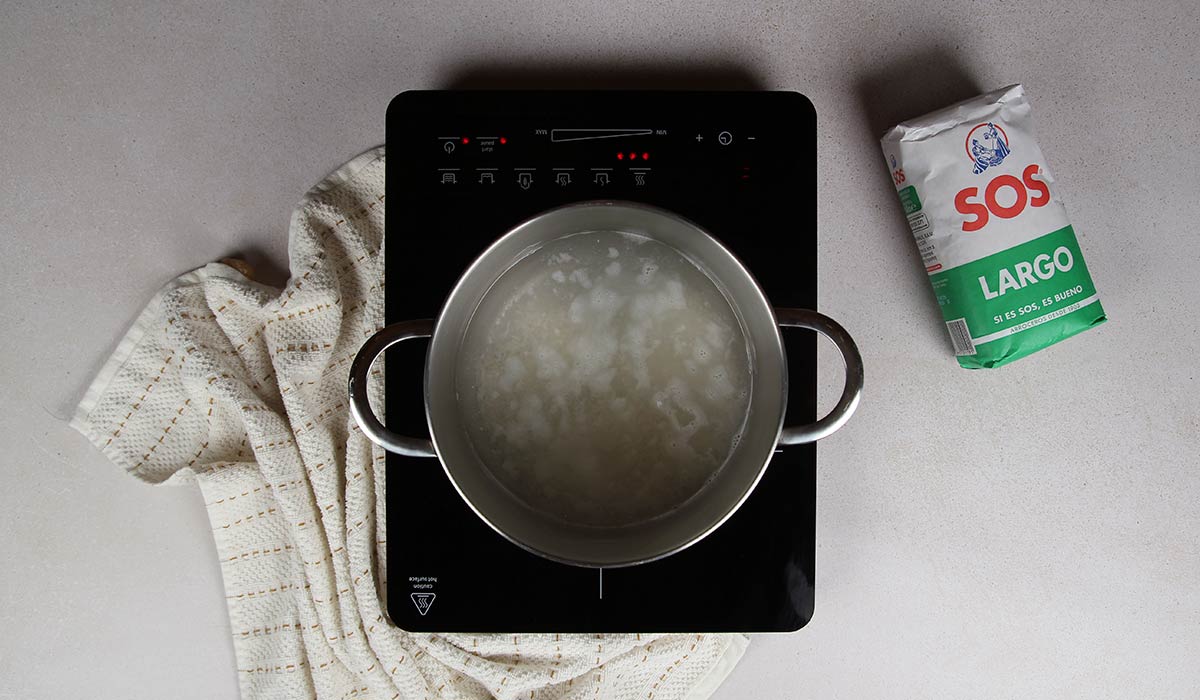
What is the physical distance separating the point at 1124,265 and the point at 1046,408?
0.48 feet

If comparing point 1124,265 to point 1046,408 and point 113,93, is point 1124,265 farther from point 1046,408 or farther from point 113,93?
point 113,93

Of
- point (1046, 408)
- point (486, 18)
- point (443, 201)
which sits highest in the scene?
point (486, 18)

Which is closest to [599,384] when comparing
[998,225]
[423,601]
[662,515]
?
[662,515]

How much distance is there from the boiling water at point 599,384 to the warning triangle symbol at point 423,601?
13 centimetres

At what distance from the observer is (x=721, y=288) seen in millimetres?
608

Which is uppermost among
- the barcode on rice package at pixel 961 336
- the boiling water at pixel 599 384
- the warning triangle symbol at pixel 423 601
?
the boiling water at pixel 599 384

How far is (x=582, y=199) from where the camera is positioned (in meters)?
0.65

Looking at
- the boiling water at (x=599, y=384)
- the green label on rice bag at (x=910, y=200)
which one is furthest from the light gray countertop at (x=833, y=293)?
the boiling water at (x=599, y=384)

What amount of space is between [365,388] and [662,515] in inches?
9.4

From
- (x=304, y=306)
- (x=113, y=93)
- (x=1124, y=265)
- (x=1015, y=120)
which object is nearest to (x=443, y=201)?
(x=304, y=306)

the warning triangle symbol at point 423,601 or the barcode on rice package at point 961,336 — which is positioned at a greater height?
the barcode on rice package at point 961,336

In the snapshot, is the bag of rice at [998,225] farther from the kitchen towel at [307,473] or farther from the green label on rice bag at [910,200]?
the kitchen towel at [307,473]

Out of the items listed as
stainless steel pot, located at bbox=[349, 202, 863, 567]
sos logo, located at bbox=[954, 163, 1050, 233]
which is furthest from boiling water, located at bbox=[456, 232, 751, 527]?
sos logo, located at bbox=[954, 163, 1050, 233]

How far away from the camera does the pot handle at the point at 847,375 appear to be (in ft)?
1.74
